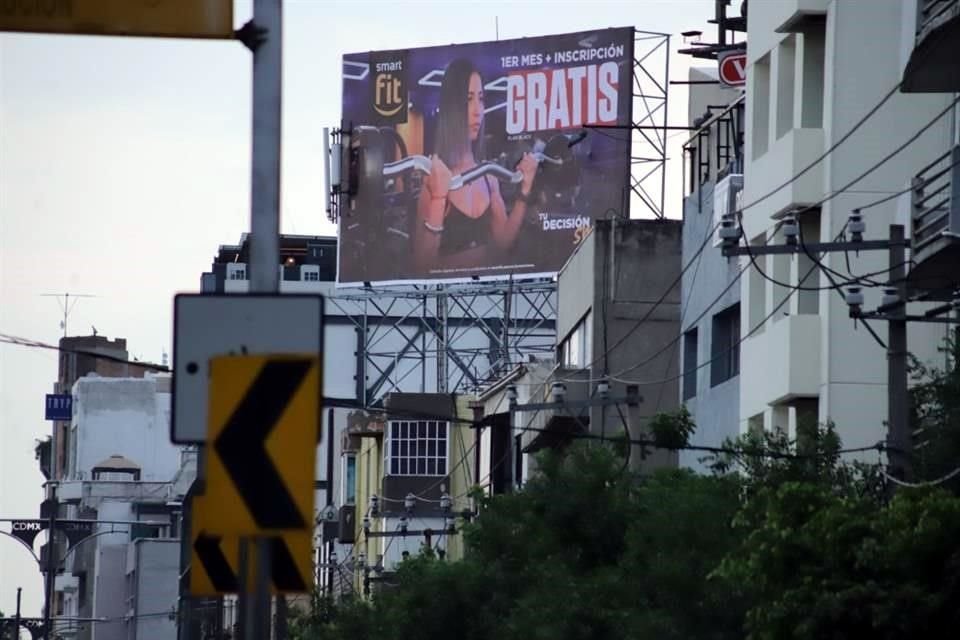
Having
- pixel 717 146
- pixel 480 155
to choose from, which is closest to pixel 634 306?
pixel 717 146

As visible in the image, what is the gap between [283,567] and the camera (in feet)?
34.4

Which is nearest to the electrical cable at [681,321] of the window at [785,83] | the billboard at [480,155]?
the window at [785,83]

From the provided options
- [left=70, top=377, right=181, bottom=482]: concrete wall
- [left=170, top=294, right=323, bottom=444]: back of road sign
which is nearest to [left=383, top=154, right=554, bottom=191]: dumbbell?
[left=170, top=294, right=323, bottom=444]: back of road sign

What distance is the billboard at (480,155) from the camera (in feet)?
206

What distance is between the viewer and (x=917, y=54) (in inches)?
974

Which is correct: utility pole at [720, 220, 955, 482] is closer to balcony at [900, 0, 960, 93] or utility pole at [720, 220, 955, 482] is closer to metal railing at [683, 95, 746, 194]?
balcony at [900, 0, 960, 93]

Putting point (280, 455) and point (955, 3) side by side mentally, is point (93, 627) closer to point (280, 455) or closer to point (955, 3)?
point (955, 3)

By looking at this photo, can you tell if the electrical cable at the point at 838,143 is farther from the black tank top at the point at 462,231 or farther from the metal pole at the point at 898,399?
the black tank top at the point at 462,231

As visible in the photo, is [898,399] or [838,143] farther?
[838,143]

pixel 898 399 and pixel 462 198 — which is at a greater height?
pixel 462 198

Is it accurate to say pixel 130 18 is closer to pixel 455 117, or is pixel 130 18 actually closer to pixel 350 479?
pixel 455 117

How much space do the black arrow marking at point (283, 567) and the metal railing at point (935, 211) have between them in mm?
13691

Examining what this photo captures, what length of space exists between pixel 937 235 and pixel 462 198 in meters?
41.5

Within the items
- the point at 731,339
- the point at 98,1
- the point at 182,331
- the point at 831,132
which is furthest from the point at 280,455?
the point at 731,339
